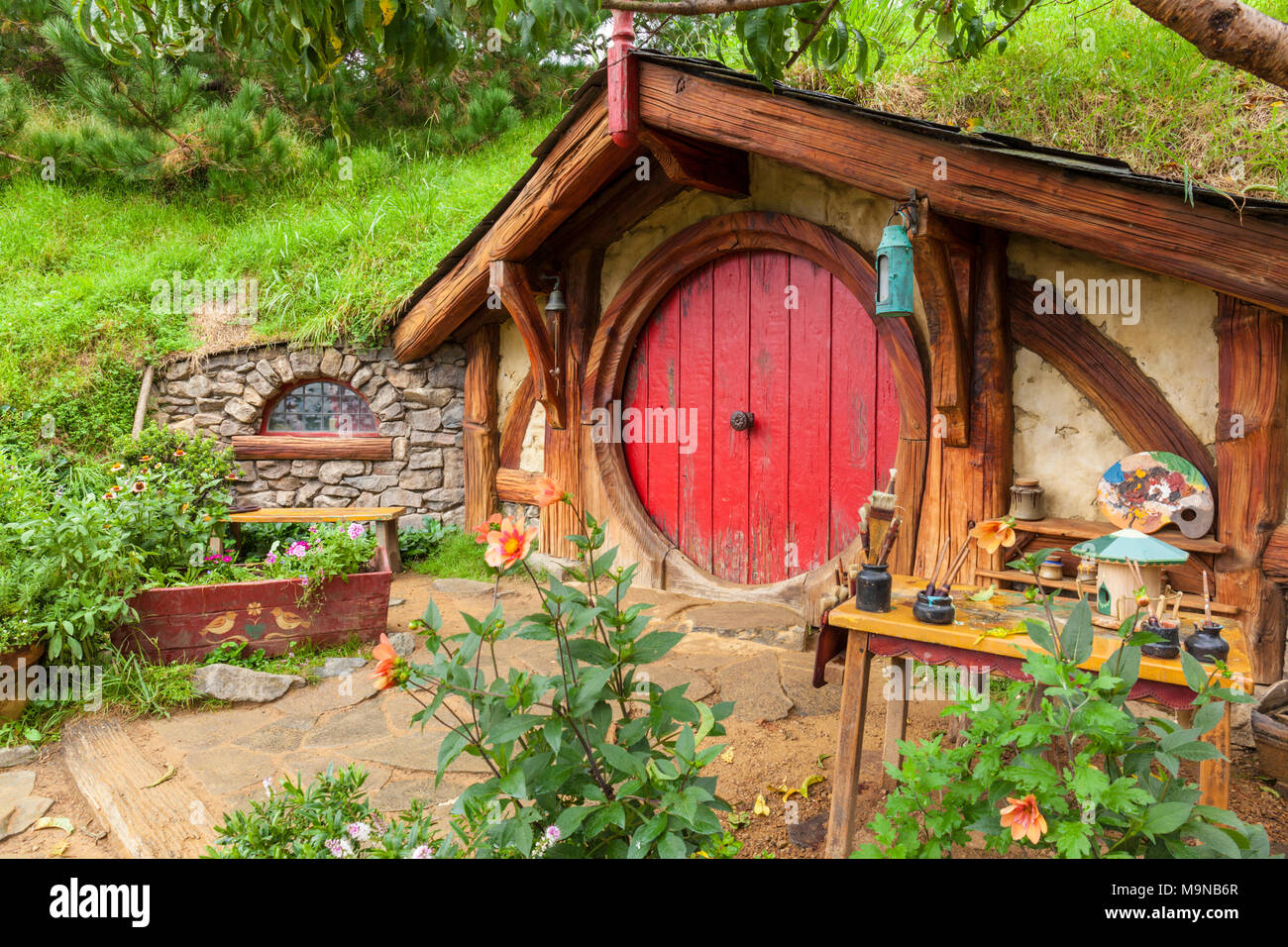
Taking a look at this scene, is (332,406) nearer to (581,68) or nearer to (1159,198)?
(1159,198)

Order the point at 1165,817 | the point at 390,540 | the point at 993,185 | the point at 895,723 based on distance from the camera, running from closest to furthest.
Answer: the point at 1165,817 → the point at 895,723 → the point at 993,185 → the point at 390,540

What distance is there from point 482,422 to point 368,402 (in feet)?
3.46

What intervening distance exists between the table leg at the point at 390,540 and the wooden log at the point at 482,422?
62cm

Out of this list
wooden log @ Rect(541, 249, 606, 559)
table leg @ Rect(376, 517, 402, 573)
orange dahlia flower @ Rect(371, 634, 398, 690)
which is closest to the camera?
orange dahlia flower @ Rect(371, 634, 398, 690)

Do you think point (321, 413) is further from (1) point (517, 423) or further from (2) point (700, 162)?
(2) point (700, 162)

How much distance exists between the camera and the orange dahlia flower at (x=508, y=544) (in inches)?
66.3

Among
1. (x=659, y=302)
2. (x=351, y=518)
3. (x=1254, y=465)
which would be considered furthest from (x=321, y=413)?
(x=1254, y=465)

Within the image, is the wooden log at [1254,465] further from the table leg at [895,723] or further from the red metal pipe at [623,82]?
the red metal pipe at [623,82]

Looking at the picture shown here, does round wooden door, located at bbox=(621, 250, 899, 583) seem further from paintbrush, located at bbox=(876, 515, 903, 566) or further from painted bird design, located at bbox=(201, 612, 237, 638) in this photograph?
painted bird design, located at bbox=(201, 612, 237, 638)

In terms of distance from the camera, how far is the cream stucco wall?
3438mm

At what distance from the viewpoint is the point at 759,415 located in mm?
5238

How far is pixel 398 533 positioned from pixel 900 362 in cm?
441

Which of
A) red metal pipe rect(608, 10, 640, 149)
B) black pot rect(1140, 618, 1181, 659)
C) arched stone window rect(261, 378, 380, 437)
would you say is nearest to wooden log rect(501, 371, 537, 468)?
arched stone window rect(261, 378, 380, 437)

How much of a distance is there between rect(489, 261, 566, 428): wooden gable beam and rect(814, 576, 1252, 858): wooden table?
12.3 feet
